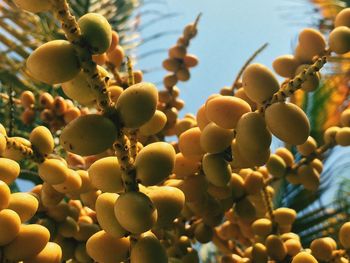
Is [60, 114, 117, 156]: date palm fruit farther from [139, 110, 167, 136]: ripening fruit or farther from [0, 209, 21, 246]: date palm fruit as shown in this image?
[139, 110, 167, 136]: ripening fruit

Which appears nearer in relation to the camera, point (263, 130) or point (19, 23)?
point (263, 130)

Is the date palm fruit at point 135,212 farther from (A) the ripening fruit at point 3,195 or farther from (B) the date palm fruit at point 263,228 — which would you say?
(B) the date palm fruit at point 263,228

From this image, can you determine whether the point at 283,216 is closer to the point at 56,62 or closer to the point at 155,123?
the point at 155,123

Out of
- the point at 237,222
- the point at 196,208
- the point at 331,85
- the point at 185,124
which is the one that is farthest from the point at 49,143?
the point at 331,85

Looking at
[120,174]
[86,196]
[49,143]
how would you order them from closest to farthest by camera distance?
[120,174], [49,143], [86,196]

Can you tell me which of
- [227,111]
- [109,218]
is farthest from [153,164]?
[227,111]

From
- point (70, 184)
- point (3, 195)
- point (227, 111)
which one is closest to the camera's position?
point (3, 195)

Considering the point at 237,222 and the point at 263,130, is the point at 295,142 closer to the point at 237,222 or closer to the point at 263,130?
the point at 263,130

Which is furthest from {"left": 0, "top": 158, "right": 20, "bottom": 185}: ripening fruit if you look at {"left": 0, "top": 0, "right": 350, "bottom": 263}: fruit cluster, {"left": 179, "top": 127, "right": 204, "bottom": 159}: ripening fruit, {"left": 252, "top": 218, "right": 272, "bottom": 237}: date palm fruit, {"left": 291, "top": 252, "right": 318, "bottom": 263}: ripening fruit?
{"left": 252, "top": 218, "right": 272, "bottom": 237}: date palm fruit
